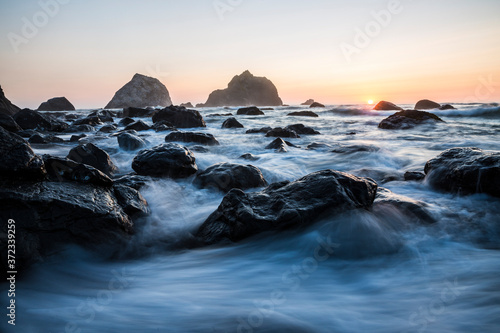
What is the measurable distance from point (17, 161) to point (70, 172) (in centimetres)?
55

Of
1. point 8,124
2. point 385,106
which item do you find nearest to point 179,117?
point 8,124

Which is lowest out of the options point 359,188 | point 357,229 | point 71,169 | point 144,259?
point 144,259

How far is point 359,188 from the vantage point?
145 inches

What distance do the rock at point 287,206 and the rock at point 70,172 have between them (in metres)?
1.44

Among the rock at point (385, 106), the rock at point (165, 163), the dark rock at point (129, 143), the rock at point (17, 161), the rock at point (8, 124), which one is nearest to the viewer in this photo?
the rock at point (17, 161)

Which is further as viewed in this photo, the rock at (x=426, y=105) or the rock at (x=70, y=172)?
the rock at (x=426, y=105)

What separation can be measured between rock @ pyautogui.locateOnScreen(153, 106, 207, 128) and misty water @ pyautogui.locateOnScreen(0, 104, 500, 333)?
12912 mm

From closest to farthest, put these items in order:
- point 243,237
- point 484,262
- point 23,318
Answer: point 23,318 < point 484,262 < point 243,237

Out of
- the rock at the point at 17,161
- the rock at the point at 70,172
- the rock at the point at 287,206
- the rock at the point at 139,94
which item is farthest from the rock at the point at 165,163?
the rock at the point at 139,94

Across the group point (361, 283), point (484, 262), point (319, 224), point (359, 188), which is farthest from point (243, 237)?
point (484, 262)

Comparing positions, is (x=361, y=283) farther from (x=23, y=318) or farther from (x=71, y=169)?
(x=71, y=169)

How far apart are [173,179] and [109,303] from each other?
3366 mm

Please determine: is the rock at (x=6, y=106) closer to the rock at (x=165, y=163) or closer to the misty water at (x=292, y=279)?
the rock at (x=165, y=163)

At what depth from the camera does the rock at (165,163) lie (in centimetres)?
552
